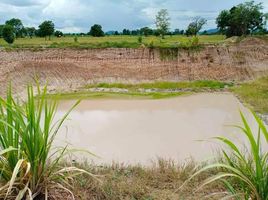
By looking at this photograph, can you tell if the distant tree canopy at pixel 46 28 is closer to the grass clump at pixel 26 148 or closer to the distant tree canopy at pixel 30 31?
the distant tree canopy at pixel 30 31

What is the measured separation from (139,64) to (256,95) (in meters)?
6.48

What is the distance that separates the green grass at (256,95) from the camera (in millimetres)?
9684

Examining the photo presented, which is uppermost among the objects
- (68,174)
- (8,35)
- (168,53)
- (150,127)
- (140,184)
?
(8,35)

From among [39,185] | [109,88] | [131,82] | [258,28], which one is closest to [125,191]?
[39,185]

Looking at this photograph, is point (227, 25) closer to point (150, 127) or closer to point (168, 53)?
point (168, 53)

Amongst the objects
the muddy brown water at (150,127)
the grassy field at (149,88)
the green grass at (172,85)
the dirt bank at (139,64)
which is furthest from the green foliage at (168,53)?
the muddy brown water at (150,127)

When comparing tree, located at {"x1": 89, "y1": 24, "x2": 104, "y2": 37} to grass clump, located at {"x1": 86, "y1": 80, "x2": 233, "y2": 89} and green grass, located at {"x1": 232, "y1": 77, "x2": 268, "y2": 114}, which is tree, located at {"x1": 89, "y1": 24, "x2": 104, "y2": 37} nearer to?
grass clump, located at {"x1": 86, "y1": 80, "x2": 233, "y2": 89}

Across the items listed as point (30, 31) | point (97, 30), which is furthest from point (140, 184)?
point (30, 31)

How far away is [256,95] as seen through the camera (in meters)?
11.6

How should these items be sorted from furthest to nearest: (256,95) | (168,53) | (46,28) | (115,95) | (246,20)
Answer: (46,28) → (246,20) → (168,53) → (115,95) → (256,95)

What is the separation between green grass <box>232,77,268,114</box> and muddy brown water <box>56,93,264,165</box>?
1.23 ft

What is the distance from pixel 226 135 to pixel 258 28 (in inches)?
632

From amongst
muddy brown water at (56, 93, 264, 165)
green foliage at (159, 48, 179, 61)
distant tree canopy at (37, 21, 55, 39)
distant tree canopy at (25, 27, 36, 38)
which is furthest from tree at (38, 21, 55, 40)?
muddy brown water at (56, 93, 264, 165)

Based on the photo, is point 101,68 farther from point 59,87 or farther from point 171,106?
point 171,106
